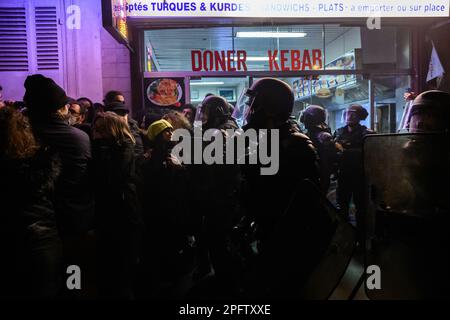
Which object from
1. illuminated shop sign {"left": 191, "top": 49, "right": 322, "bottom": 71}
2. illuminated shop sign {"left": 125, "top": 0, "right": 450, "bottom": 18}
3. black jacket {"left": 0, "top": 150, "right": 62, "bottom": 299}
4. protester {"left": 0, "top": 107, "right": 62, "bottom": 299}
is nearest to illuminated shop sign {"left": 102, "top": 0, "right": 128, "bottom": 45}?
illuminated shop sign {"left": 125, "top": 0, "right": 450, "bottom": 18}

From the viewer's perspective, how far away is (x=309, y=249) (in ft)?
6.09

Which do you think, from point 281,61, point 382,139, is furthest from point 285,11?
point 382,139

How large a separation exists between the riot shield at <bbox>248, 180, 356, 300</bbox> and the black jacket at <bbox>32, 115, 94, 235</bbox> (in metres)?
1.54

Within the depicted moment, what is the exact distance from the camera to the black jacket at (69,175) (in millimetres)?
2725

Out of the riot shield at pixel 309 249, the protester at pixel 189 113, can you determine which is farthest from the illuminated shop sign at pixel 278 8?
the riot shield at pixel 309 249

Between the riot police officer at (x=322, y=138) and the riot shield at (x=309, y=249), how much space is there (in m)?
3.78

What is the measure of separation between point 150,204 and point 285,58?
4.58 metres

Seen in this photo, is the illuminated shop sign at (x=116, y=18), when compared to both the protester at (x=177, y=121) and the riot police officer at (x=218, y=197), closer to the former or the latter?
the protester at (x=177, y=121)

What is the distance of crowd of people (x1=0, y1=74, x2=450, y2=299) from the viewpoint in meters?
2.03

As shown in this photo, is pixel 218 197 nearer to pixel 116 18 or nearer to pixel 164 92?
pixel 116 18

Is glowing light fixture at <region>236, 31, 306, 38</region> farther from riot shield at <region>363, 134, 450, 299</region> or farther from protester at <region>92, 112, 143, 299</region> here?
riot shield at <region>363, 134, 450, 299</region>

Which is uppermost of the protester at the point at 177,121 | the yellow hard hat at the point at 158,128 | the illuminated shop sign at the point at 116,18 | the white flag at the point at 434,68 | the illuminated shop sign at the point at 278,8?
the illuminated shop sign at the point at 278,8

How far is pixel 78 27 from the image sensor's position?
6609 millimetres

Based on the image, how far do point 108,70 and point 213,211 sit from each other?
13.7 ft
